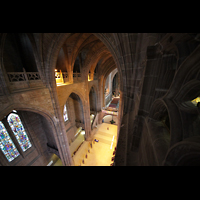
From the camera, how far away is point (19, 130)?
17.5ft

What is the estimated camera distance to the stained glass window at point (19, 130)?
16.3 ft

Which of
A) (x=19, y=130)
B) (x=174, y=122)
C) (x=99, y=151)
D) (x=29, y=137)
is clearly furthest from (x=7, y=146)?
(x=174, y=122)

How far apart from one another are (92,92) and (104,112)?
11.7 ft

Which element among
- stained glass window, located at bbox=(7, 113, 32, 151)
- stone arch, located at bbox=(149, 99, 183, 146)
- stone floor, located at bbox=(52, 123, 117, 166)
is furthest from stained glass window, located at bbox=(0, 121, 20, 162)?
stone arch, located at bbox=(149, 99, 183, 146)

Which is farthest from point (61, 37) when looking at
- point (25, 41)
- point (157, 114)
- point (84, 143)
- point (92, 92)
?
point (84, 143)

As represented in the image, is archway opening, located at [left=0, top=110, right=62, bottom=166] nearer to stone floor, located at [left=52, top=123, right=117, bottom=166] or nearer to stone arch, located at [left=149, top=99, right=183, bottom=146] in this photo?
stone floor, located at [left=52, top=123, right=117, bottom=166]

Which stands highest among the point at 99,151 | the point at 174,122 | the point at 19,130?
the point at 174,122

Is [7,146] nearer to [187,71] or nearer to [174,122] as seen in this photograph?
[174,122]

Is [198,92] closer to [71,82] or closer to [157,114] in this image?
[157,114]

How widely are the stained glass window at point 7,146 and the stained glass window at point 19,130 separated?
321 mm

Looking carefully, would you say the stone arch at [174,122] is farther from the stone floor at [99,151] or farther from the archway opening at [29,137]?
the stone floor at [99,151]

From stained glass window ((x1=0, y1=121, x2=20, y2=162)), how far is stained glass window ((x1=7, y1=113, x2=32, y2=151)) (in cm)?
32

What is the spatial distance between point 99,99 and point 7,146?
916 cm
